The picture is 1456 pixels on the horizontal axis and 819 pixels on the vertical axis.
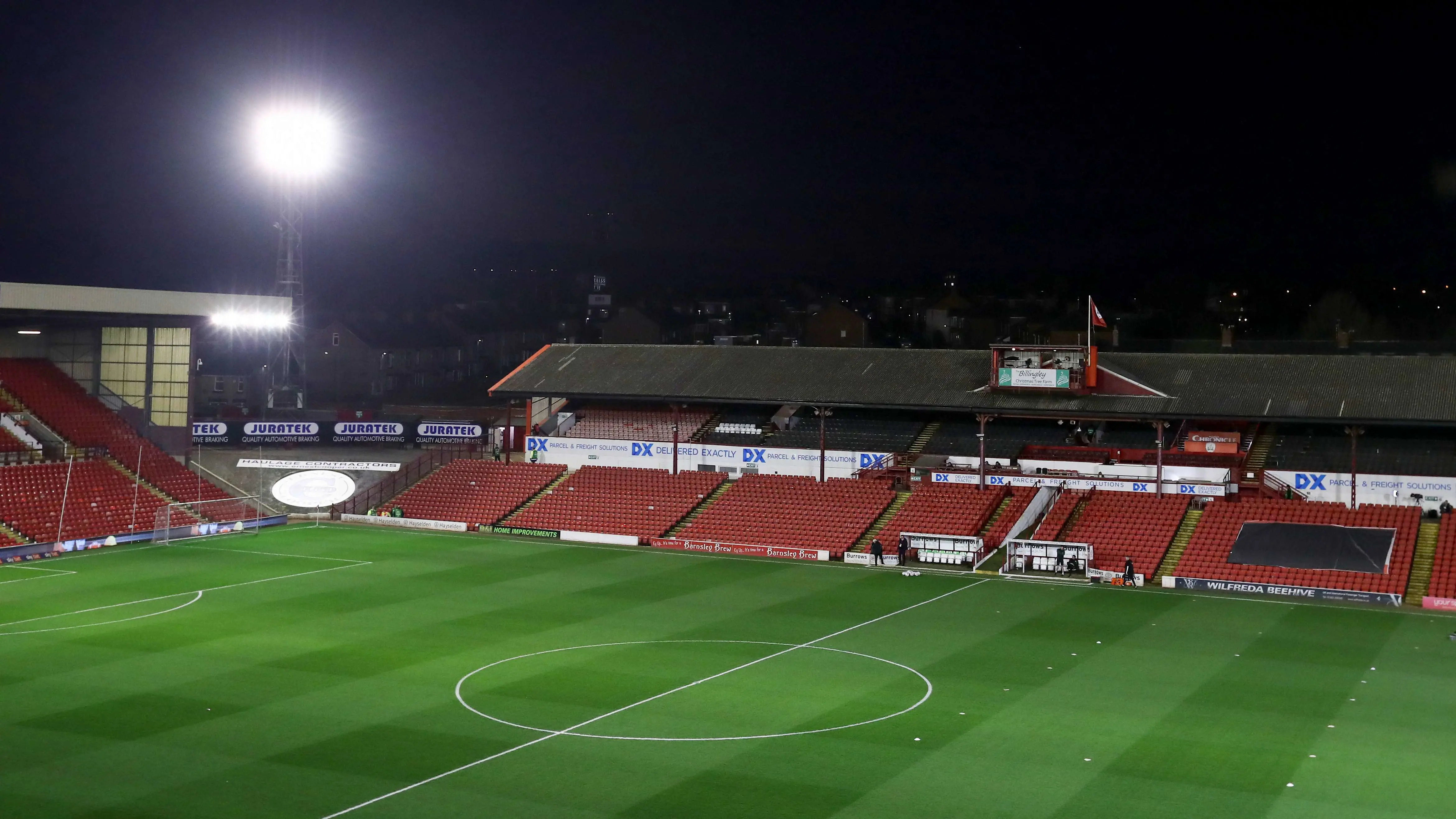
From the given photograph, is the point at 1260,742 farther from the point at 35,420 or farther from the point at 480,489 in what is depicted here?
the point at 35,420

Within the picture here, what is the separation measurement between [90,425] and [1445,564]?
167 ft

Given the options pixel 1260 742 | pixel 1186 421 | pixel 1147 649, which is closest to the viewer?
pixel 1260 742

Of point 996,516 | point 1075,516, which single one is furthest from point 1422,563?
point 996,516

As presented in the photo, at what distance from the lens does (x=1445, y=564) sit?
3922 centimetres

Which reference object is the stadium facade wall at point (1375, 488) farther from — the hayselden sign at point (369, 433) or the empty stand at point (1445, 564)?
the hayselden sign at point (369, 433)

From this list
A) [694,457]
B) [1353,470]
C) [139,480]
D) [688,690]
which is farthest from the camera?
[694,457]

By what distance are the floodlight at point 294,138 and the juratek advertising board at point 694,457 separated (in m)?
18.8

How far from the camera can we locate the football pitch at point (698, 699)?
20062 mm

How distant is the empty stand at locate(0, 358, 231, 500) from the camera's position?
175ft

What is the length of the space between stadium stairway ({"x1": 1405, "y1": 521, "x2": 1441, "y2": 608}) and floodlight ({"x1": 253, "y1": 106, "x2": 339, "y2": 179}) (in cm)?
5096

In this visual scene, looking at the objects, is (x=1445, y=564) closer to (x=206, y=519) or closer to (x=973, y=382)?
(x=973, y=382)

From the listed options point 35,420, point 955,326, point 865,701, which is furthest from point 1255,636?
point 955,326

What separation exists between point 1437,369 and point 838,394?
849 inches

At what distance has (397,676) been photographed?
27.6 metres
